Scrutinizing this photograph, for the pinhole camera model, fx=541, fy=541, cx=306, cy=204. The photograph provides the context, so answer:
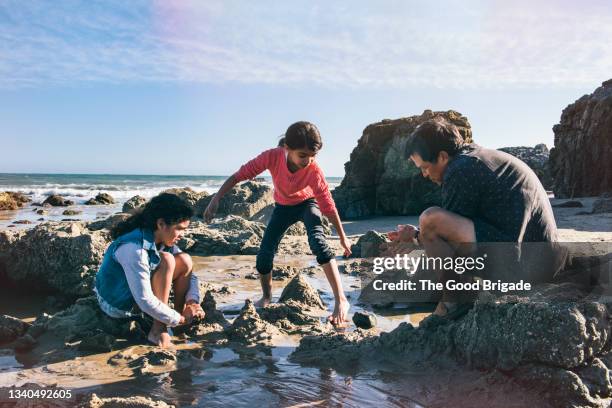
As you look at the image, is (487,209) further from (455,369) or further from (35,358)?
(35,358)

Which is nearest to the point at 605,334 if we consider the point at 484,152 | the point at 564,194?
the point at 484,152

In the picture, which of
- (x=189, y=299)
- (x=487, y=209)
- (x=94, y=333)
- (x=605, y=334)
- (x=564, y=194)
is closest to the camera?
(x=605, y=334)

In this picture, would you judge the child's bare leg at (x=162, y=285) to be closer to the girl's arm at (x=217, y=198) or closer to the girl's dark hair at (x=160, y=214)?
A: the girl's dark hair at (x=160, y=214)

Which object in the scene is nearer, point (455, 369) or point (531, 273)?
point (455, 369)

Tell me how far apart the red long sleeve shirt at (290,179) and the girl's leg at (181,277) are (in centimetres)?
114

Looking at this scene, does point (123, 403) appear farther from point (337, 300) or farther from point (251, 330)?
point (337, 300)

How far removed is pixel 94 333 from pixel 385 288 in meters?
2.44

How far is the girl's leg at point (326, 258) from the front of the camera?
4001 millimetres

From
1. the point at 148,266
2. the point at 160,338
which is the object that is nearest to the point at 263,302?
the point at 160,338

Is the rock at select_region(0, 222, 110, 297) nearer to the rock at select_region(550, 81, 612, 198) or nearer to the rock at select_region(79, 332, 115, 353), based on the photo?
the rock at select_region(79, 332, 115, 353)

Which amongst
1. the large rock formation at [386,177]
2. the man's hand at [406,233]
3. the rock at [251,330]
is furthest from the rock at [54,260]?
the large rock formation at [386,177]

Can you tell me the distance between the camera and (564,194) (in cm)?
1393

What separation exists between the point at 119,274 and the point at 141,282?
0.85ft

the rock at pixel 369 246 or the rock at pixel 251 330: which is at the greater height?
the rock at pixel 369 246
